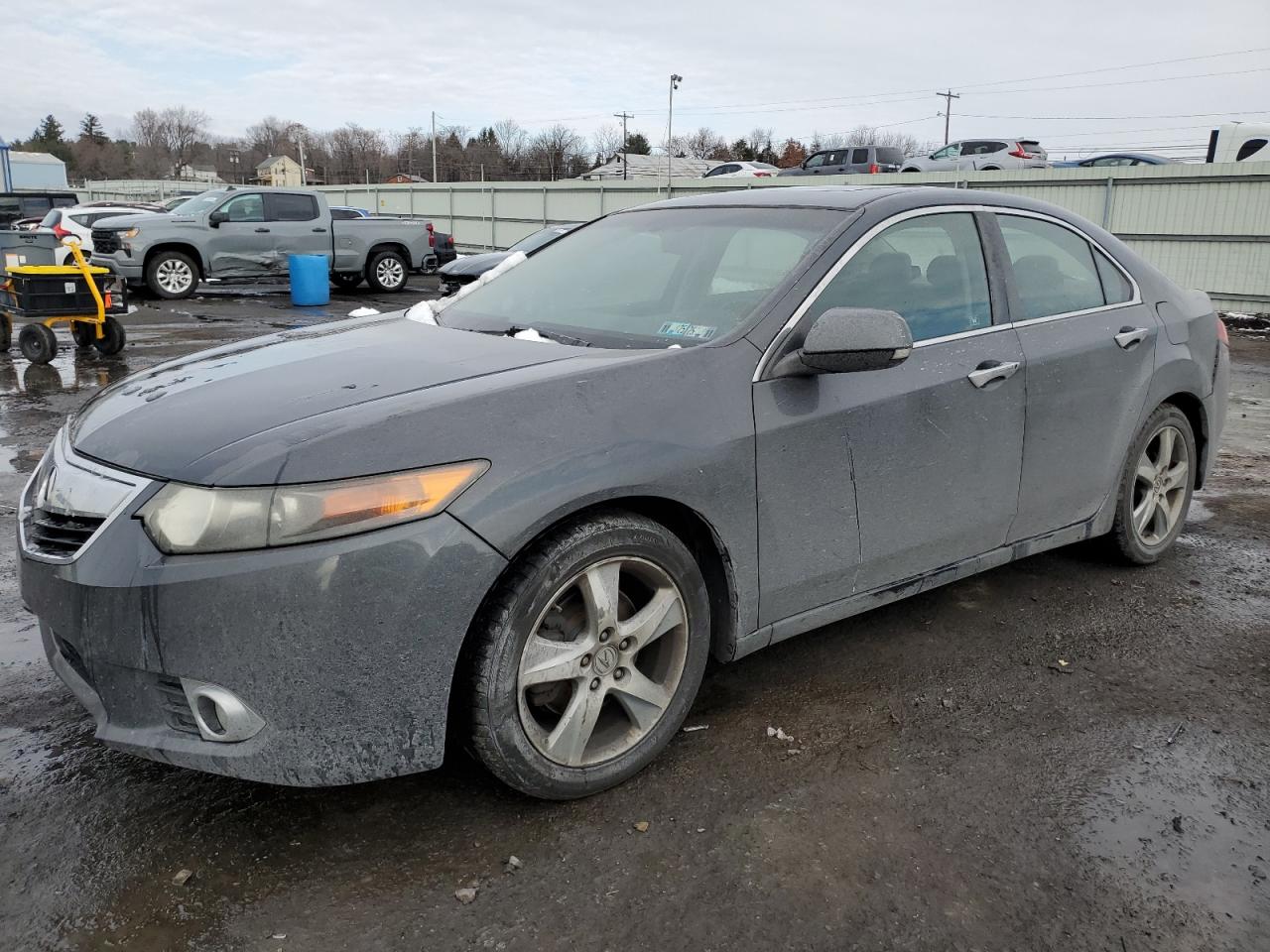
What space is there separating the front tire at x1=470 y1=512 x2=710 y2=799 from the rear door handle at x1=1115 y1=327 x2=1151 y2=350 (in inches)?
88.8

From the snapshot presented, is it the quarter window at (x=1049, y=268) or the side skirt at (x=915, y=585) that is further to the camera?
the quarter window at (x=1049, y=268)

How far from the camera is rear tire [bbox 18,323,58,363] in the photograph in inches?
411

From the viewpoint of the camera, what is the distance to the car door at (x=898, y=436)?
2.96 metres

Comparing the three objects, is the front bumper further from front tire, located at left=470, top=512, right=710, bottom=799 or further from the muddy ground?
the muddy ground

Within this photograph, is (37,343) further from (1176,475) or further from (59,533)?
(1176,475)

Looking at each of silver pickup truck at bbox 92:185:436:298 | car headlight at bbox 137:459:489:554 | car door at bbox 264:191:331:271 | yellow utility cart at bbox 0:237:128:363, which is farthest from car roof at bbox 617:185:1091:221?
car door at bbox 264:191:331:271

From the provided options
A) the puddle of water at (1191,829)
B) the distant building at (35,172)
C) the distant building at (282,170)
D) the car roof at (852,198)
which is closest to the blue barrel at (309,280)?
the car roof at (852,198)

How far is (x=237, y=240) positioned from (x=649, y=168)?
58.2m

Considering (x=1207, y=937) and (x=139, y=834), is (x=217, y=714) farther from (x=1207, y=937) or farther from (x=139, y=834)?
Result: (x=1207, y=937)

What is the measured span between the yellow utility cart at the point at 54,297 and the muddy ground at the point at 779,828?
775 centimetres

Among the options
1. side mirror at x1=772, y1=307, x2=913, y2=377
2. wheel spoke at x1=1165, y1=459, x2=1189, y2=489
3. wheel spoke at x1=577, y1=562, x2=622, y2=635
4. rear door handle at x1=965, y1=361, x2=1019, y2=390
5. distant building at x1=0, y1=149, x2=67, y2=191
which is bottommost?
wheel spoke at x1=1165, y1=459, x2=1189, y2=489

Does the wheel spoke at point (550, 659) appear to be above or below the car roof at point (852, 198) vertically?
below

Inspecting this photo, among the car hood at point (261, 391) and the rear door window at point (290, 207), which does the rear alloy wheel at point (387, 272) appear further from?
the car hood at point (261, 391)

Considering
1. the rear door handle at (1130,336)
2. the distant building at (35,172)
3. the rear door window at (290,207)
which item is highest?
the distant building at (35,172)
